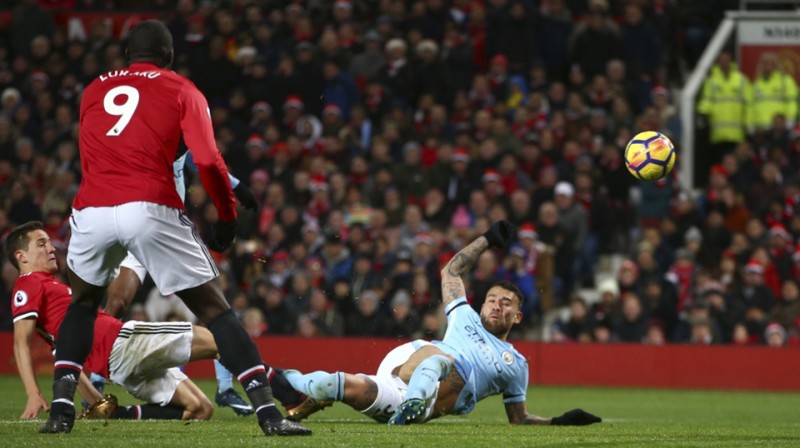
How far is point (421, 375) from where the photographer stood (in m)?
8.41

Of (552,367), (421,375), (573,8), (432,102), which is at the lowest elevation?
(552,367)

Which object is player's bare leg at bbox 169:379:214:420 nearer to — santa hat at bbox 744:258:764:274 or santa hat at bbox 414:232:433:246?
santa hat at bbox 414:232:433:246

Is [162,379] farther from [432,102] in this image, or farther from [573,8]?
[573,8]

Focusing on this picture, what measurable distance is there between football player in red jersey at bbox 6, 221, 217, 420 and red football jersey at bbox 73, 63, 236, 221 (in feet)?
6.69

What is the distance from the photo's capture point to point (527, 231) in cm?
1770

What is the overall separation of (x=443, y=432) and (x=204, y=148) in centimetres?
241

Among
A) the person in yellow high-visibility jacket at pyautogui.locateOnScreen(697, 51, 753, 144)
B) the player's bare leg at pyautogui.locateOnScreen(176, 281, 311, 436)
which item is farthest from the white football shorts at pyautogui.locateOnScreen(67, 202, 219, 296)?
the person in yellow high-visibility jacket at pyautogui.locateOnScreen(697, 51, 753, 144)

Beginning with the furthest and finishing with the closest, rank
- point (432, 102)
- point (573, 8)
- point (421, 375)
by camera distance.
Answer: point (573, 8) < point (432, 102) < point (421, 375)

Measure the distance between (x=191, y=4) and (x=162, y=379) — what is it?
43.4 ft

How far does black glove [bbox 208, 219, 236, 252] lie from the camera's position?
7.50 meters

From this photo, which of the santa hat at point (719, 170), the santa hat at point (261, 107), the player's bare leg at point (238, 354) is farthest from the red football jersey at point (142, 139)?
the santa hat at point (719, 170)

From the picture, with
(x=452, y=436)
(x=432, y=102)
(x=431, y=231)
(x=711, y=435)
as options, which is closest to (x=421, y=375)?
(x=452, y=436)

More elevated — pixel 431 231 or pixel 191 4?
pixel 191 4

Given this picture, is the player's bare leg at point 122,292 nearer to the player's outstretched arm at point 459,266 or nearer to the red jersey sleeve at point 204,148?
the player's outstretched arm at point 459,266
